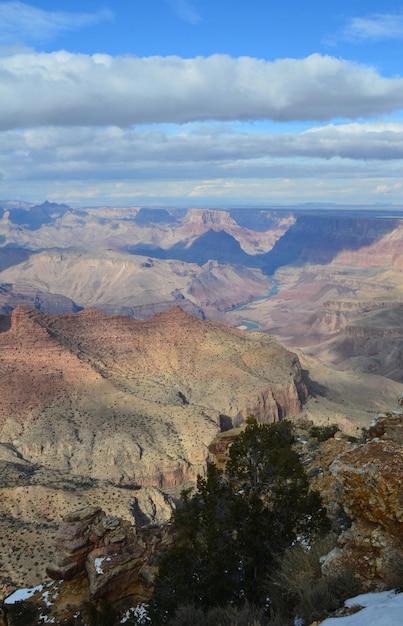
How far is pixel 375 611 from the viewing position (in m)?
9.11

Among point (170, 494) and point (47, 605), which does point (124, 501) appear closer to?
point (170, 494)

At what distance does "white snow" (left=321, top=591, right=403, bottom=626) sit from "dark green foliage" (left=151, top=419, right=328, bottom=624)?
173 inches

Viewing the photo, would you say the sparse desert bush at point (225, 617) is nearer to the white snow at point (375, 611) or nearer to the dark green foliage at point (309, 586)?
the dark green foliage at point (309, 586)

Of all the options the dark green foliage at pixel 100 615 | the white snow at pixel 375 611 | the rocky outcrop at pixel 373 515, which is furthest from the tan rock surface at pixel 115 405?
the white snow at pixel 375 611

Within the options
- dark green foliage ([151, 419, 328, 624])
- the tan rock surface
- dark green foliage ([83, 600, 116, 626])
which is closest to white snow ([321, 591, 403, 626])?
dark green foliage ([151, 419, 328, 624])

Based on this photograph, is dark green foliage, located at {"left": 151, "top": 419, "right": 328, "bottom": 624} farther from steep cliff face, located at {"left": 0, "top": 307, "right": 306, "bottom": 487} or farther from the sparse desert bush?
steep cliff face, located at {"left": 0, "top": 307, "right": 306, "bottom": 487}

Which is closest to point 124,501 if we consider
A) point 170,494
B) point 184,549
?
point 170,494

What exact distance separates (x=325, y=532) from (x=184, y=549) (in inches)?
178

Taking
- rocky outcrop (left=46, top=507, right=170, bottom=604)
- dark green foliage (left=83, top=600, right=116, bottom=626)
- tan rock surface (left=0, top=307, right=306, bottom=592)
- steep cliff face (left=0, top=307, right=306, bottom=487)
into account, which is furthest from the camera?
steep cliff face (left=0, top=307, right=306, bottom=487)

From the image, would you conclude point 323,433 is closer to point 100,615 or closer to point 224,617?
point 100,615

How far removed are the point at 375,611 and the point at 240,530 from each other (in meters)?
6.91

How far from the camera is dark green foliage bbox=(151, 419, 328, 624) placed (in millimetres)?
14531

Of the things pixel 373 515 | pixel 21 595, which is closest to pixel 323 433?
pixel 21 595

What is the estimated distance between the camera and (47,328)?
88875mm
